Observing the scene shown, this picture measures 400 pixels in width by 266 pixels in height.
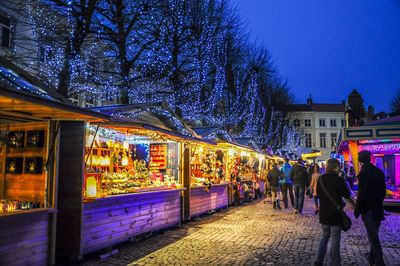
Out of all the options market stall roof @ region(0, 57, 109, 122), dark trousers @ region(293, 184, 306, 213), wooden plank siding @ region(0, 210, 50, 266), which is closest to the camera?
market stall roof @ region(0, 57, 109, 122)

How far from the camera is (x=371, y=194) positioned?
5703mm

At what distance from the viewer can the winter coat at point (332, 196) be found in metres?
5.36

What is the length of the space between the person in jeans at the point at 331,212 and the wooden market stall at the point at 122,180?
152 inches

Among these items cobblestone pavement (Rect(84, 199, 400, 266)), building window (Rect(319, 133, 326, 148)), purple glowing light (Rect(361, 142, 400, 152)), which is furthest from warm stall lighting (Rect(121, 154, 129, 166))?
building window (Rect(319, 133, 326, 148))

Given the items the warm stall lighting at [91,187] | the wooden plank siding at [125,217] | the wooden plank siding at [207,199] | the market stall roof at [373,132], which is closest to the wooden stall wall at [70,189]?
the wooden plank siding at [125,217]

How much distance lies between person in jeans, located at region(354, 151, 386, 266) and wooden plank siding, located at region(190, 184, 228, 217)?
6451 millimetres

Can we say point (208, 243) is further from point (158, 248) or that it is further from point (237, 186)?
point (237, 186)

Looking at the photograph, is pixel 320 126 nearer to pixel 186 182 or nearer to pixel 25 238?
pixel 186 182

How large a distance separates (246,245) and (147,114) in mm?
4313

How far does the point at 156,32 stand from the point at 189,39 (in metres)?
3.19

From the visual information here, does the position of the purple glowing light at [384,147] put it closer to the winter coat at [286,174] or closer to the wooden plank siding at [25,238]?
the winter coat at [286,174]

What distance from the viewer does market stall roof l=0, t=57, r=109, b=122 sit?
4793 mm

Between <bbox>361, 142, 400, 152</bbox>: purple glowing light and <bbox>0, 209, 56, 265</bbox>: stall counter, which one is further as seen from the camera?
<bbox>361, 142, 400, 152</bbox>: purple glowing light

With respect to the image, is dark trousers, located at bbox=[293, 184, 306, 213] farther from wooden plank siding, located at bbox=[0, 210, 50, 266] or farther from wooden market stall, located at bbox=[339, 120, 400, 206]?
wooden plank siding, located at bbox=[0, 210, 50, 266]
